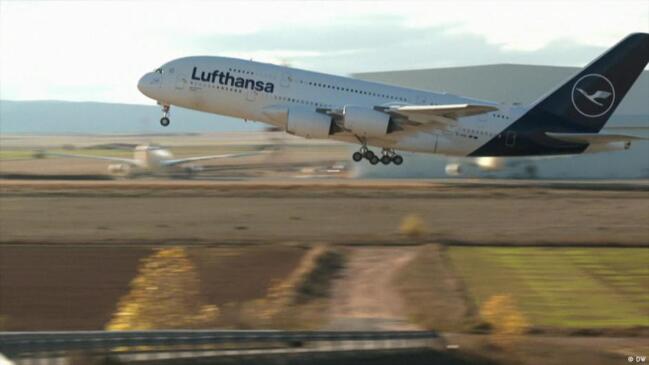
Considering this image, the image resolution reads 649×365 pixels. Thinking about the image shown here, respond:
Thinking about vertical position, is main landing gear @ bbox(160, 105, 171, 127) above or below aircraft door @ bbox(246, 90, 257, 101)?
below

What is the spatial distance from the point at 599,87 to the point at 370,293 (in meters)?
33.6

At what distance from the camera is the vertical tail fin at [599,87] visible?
59312mm

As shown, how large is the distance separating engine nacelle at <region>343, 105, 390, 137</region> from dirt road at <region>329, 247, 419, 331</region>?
52.7 ft

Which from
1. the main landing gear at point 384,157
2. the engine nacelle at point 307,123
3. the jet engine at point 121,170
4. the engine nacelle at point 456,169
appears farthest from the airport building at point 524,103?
the jet engine at point 121,170

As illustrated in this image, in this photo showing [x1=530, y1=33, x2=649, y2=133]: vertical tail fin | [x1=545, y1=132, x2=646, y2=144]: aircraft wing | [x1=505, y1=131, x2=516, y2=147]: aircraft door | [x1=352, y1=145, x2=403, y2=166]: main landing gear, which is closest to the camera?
[x1=545, y1=132, x2=646, y2=144]: aircraft wing

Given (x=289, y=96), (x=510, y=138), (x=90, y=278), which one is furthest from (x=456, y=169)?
(x=90, y=278)

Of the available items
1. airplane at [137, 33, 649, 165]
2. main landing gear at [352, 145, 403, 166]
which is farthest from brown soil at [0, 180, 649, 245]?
airplane at [137, 33, 649, 165]

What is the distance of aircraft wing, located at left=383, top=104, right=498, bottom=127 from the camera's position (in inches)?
2130

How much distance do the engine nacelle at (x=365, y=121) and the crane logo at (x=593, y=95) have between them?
11934mm

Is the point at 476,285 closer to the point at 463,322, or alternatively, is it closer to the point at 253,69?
the point at 463,322

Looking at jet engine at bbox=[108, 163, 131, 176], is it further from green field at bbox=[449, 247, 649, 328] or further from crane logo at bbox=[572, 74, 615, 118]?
green field at bbox=[449, 247, 649, 328]

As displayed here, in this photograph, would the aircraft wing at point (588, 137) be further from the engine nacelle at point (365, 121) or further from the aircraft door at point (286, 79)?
the aircraft door at point (286, 79)

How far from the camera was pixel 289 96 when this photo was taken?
55.1 m

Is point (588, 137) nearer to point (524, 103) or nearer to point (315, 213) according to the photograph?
point (524, 103)
